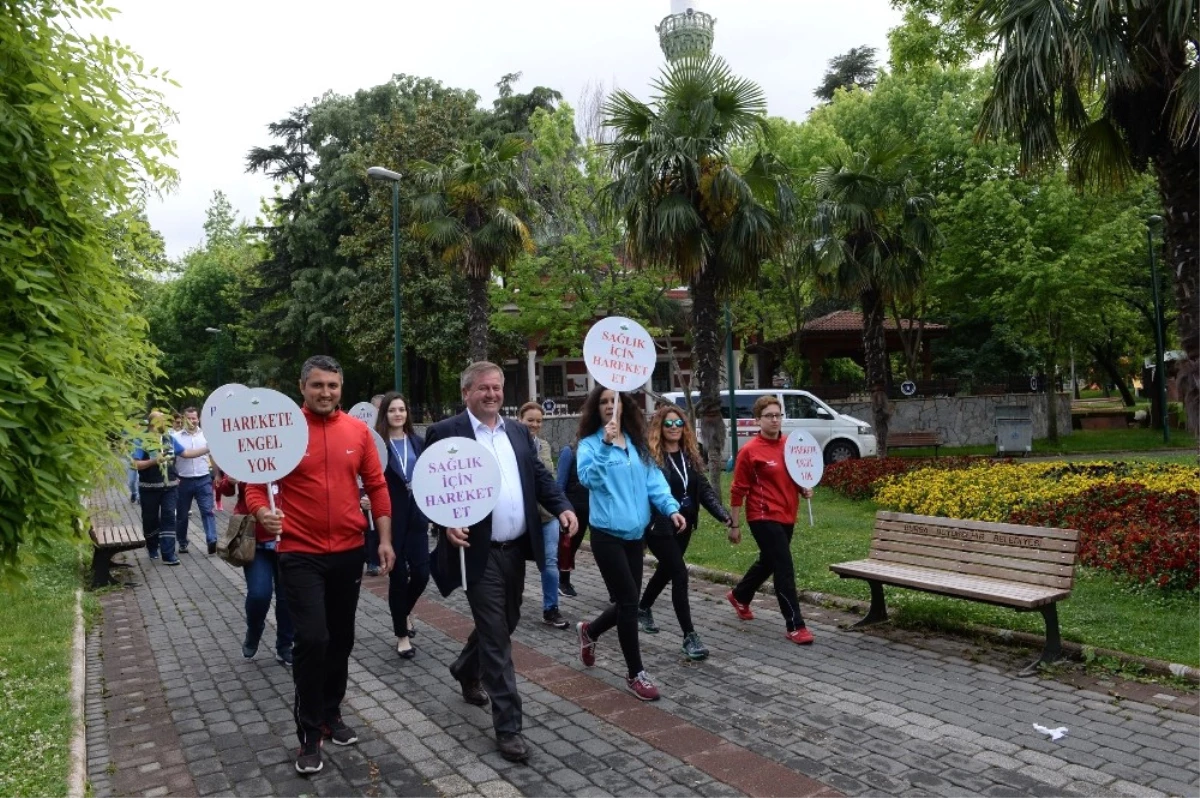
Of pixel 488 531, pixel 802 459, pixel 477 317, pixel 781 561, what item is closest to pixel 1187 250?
pixel 802 459

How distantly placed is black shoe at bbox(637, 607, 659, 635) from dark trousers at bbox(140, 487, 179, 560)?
6.74 m

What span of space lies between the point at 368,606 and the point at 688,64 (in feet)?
30.4

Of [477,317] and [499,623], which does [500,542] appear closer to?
[499,623]

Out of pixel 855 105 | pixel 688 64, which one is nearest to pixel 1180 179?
pixel 688 64

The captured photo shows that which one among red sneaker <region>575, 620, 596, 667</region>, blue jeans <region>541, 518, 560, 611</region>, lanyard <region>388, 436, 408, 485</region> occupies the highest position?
lanyard <region>388, 436, 408, 485</region>

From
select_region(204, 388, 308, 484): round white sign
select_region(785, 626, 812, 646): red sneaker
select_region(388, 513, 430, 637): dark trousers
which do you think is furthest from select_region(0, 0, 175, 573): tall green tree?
select_region(785, 626, 812, 646): red sneaker

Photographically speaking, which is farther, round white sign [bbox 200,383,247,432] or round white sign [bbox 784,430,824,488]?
round white sign [bbox 784,430,824,488]

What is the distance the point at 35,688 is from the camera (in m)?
5.83

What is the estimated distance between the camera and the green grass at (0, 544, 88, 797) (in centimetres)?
447

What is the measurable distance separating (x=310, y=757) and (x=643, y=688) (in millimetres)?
1966

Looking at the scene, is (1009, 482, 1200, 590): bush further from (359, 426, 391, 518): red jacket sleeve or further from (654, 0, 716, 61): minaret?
(654, 0, 716, 61): minaret

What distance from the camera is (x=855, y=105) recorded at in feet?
104

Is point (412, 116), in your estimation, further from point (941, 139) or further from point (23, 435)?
point (23, 435)

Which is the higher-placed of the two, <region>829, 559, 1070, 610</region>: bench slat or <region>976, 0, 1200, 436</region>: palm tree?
<region>976, 0, 1200, 436</region>: palm tree
